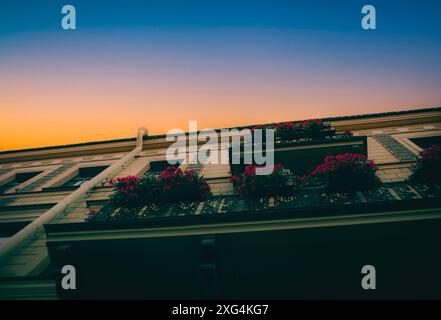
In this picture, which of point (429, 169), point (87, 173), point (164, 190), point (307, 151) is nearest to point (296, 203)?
point (429, 169)

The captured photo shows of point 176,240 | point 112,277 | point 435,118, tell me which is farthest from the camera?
point 435,118

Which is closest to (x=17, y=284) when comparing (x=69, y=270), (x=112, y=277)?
(x=69, y=270)

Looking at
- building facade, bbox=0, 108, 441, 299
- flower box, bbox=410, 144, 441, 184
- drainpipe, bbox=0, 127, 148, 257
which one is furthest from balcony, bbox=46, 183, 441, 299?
drainpipe, bbox=0, 127, 148, 257

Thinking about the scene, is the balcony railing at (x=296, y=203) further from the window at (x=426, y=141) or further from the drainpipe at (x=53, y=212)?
the window at (x=426, y=141)

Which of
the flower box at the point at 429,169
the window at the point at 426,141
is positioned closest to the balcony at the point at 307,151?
the flower box at the point at 429,169

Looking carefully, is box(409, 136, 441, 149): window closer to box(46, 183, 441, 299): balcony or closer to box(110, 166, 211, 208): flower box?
box(46, 183, 441, 299): balcony

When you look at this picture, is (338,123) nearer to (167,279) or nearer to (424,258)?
(424,258)

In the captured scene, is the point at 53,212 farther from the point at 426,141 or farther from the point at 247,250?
the point at 426,141
